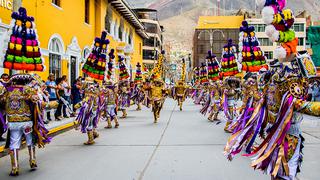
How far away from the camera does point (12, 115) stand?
6.52 metres

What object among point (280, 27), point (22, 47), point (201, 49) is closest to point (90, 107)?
point (22, 47)

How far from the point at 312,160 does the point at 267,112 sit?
2.70 m

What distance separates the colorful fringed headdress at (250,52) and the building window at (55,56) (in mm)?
9353

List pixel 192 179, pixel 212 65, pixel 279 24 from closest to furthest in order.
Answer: pixel 279 24 < pixel 192 179 < pixel 212 65

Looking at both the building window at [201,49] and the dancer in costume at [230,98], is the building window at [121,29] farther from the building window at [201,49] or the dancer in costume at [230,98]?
the building window at [201,49]

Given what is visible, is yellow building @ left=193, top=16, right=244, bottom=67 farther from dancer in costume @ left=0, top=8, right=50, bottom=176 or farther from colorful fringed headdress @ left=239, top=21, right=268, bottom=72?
dancer in costume @ left=0, top=8, right=50, bottom=176

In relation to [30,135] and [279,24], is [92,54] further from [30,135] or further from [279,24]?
[279,24]

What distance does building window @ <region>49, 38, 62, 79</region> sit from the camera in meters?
17.0

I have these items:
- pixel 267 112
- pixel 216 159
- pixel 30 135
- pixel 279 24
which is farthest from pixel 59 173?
pixel 279 24

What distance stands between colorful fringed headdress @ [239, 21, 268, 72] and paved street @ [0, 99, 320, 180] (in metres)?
2.13

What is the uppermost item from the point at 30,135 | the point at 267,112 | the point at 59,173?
the point at 267,112

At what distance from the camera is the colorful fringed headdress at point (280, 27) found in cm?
463

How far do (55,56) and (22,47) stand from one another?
10.4 meters

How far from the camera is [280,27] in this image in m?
4.76
